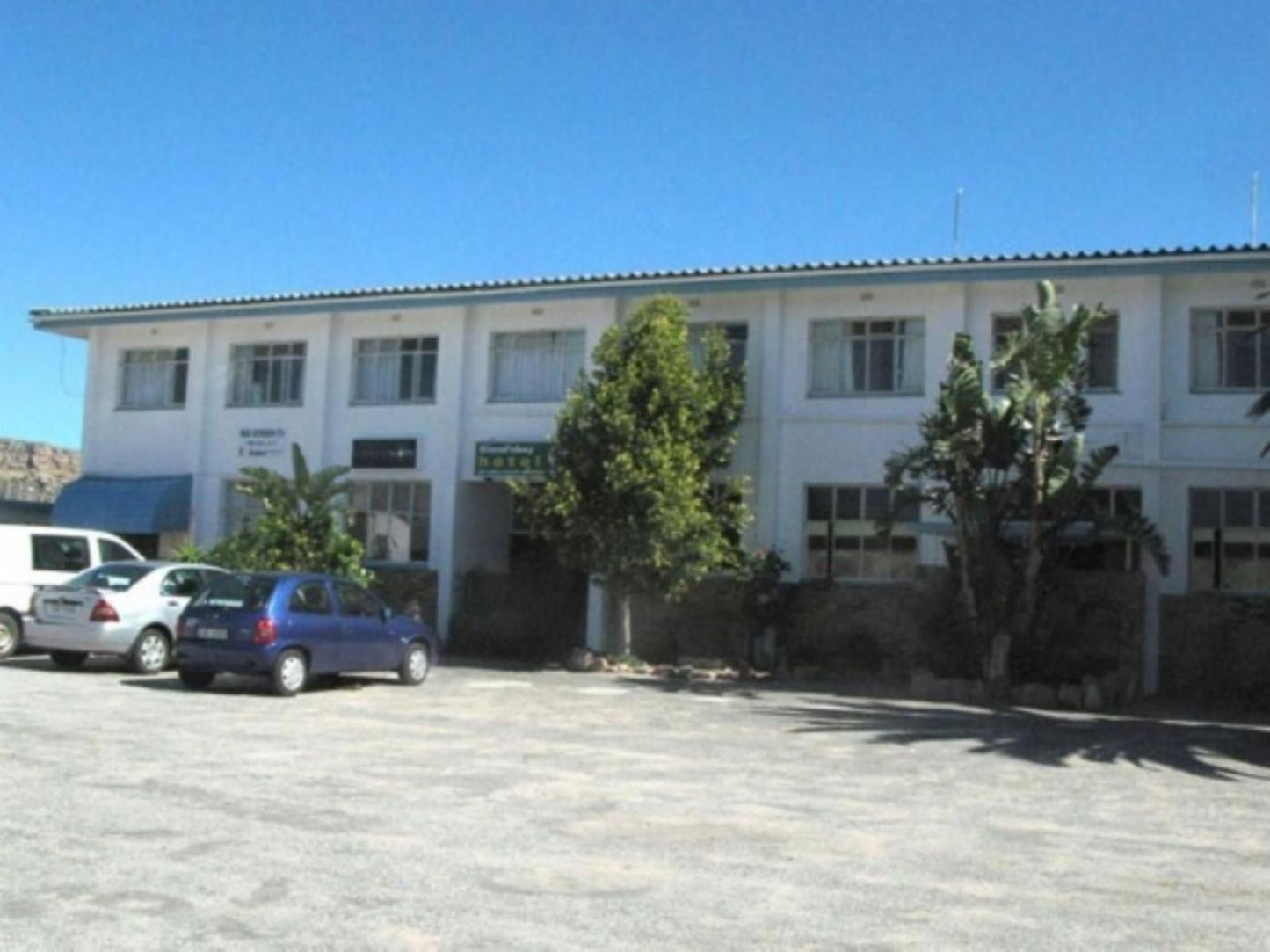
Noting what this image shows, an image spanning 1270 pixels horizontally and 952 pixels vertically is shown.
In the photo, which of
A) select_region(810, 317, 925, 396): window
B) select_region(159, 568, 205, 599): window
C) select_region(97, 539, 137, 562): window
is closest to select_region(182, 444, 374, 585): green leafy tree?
select_region(97, 539, 137, 562): window

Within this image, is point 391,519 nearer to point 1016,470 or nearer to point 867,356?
point 867,356

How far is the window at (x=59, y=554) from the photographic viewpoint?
66.6 ft

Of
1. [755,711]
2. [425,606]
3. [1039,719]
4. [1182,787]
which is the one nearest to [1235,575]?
[1039,719]

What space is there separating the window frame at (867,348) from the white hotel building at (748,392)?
4 centimetres

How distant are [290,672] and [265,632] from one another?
2.10 feet

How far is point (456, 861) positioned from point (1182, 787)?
6951mm

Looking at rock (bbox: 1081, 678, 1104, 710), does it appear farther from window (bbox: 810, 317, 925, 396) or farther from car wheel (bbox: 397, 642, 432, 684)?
car wheel (bbox: 397, 642, 432, 684)

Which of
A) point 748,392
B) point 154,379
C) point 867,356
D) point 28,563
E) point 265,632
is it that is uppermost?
point 867,356

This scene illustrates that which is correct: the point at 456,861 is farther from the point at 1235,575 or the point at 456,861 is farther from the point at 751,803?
the point at 1235,575

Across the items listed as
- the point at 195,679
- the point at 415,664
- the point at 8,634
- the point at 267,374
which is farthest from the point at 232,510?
the point at 195,679

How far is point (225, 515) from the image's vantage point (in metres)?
29.5

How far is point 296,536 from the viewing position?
23562 millimetres

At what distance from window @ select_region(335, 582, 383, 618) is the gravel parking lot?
1.95m

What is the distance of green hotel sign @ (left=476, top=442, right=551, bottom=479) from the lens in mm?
25828
